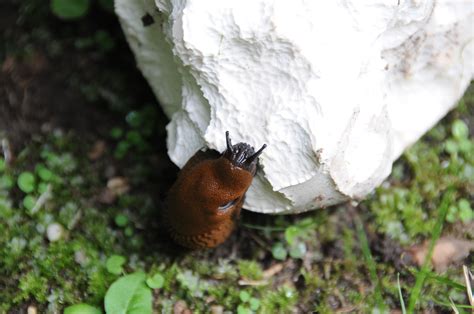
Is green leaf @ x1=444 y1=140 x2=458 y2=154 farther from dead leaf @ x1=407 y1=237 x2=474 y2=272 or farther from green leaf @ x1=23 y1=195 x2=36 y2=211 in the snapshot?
green leaf @ x1=23 y1=195 x2=36 y2=211

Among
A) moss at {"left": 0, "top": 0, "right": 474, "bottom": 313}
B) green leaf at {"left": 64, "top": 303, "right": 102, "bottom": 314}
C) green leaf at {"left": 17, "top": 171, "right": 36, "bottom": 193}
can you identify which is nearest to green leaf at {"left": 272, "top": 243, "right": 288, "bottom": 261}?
moss at {"left": 0, "top": 0, "right": 474, "bottom": 313}

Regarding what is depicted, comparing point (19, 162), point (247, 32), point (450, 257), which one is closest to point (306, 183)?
point (247, 32)

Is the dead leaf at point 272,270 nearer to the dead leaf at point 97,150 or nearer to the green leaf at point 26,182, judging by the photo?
the dead leaf at point 97,150

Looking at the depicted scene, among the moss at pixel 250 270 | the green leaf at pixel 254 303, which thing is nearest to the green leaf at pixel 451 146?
the moss at pixel 250 270

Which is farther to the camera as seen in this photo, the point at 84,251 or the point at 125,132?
the point at 125,132

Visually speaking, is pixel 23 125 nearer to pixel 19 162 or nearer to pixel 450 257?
pixel 19 162

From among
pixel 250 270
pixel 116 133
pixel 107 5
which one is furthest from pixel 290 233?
pixel 107 5
